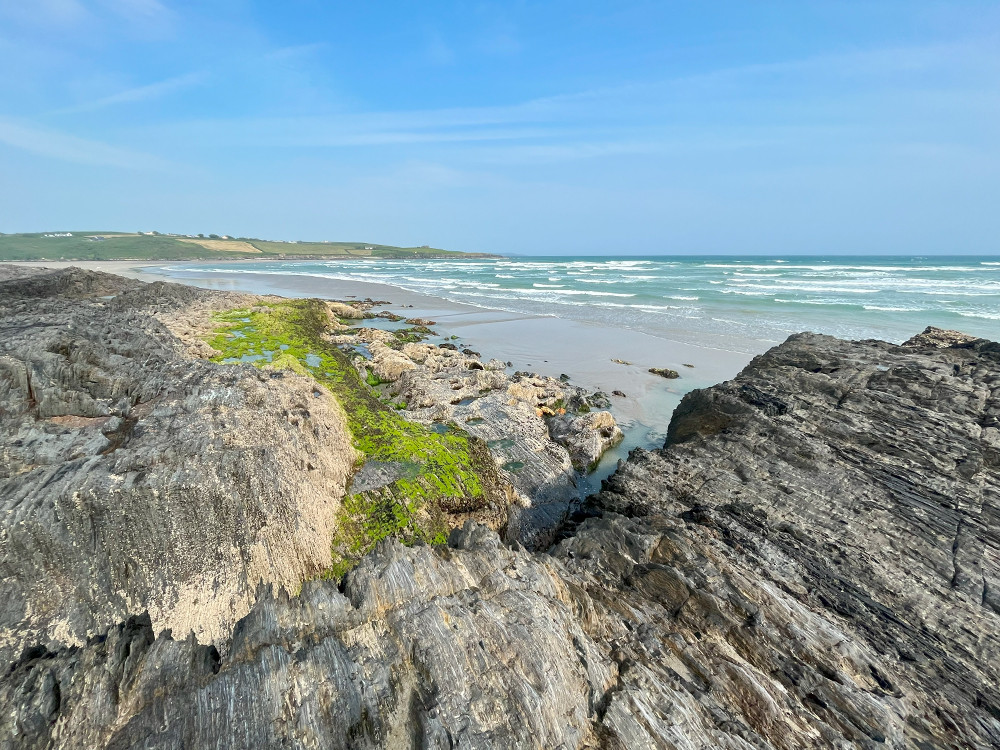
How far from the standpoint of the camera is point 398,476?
31.5 feet

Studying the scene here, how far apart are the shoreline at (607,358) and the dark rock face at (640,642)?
5.36 m

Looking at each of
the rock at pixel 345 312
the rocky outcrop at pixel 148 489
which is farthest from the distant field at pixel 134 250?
the rocky outcrop at pixel 148 489

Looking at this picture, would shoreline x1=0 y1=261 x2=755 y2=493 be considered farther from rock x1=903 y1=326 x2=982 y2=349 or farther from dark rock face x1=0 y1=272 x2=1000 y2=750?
rock x1=903 y1=326 x2=982 y2=349

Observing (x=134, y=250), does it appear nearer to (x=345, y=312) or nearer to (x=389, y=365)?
(x=345, y=312)

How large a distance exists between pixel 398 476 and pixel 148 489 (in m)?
4.36

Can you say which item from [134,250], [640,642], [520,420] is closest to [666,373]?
[520,420]

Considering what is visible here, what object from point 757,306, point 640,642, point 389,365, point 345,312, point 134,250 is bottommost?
point 640,642

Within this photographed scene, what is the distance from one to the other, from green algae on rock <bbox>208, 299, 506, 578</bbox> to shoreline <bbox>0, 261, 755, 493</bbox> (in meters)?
3.38

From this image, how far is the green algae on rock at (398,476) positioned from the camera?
8375 mm

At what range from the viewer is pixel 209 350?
50.8 ft

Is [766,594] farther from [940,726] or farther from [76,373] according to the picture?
[76,373]

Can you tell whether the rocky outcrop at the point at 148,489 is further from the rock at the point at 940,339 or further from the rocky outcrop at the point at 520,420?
the rock at the point at 940,339

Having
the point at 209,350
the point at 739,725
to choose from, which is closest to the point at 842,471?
the point at 739,725

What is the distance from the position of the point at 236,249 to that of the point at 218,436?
17936 cm
